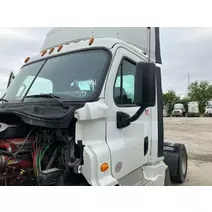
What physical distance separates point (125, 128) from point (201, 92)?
185ft

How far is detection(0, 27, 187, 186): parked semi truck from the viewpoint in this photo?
2045mm

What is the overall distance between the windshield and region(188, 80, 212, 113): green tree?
173ft

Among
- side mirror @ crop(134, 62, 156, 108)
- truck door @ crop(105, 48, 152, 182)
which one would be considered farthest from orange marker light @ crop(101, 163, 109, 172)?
side mirror @ crop(134, 62, 156, 108)

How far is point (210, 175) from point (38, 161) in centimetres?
517

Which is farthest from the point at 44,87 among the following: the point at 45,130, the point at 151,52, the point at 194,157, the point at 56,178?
the point at 194,157

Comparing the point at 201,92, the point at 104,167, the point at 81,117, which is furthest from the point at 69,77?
the point at 201,92

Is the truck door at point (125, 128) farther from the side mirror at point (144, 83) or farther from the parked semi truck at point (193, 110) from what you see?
the parked semi truck at point (193, 110)

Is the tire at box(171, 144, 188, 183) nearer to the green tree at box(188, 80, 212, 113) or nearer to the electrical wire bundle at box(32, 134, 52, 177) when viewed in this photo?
the electrical wire bundle at box(32, 134, 52, 177)

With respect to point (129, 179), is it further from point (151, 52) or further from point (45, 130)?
point (151, 52)

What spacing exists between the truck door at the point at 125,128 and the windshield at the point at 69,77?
16 cm

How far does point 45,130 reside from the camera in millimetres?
2240

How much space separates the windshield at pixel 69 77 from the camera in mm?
2336

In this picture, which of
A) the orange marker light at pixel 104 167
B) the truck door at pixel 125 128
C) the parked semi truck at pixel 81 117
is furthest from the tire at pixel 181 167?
the orange marker light at pixel 104 167

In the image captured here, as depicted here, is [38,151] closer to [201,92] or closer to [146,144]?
[146,144]
